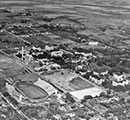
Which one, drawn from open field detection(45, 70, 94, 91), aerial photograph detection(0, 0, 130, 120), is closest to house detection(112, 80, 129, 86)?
aerial photograph detection(0, 0, 130, 120)

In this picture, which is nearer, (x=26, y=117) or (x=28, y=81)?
(x=26, y=117)

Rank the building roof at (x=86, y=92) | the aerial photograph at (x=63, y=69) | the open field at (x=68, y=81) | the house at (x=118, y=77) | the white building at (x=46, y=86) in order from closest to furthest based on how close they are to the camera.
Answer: the aerial photograph at (x=63, y=69), the building roof at (x=86, y=92), the white building at (x=46, y=86), the open field at (x=68, y=81), the house at (x=118, y=77)

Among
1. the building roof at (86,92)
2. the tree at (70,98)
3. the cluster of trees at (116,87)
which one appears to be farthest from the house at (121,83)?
the tree at (70,98)

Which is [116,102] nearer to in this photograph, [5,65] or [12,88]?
[12,88]

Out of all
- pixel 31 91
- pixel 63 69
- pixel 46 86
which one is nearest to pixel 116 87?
pixel 46 86

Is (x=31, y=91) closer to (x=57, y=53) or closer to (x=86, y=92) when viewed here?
(x=86, y=92)

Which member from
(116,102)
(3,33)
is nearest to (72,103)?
(116,102)

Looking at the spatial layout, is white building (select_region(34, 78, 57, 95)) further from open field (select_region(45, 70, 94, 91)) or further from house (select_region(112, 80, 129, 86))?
house (select_region(112, 80, 129, 86))

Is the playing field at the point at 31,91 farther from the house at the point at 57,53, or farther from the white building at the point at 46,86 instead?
the house at the point at 57,53
